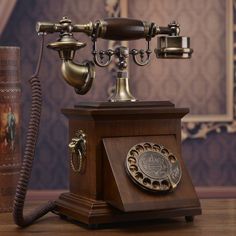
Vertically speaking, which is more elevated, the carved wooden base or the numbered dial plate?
the numbered dial plate

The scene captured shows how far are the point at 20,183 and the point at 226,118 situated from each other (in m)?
2.28

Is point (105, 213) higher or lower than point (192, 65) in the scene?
lower

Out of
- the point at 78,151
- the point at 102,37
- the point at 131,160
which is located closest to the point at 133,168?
the point at 131,160

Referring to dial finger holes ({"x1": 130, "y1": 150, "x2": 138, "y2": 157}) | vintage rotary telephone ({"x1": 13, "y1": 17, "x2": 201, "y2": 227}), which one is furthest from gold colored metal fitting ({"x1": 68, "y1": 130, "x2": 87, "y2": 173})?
dial finger holes ({"x1": 130, "y1": 150, "x2": 138, "y2": 157})

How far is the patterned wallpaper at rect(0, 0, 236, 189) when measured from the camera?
3344 mm

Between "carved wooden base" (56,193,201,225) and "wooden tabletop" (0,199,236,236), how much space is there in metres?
0.02

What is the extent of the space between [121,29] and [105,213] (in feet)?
1.21

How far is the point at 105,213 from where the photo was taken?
1208 mm

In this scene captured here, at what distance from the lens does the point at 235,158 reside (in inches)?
136

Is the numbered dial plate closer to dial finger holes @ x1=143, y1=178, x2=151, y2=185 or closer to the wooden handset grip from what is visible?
dial finger holes @ x1=143, y1=178, x2=151, y2=185

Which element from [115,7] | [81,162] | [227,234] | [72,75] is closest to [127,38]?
[72,75]

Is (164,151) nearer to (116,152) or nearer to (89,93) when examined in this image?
(116,152)

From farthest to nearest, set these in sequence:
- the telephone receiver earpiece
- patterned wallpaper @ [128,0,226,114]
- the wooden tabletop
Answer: patterned wallpaper @ [128,0,226,114] < the telephone receiver earpiece < the wooden tabletop

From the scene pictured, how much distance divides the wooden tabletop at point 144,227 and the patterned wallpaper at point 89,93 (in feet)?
6.81
